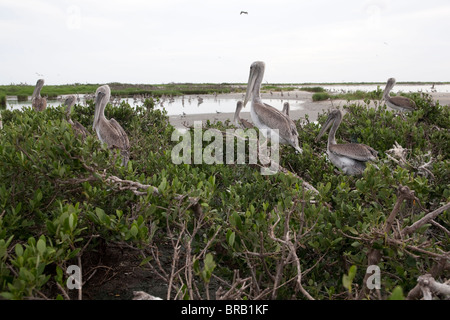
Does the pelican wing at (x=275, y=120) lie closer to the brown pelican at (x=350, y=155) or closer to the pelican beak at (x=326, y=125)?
the pelican beak at (x=326, y=125)

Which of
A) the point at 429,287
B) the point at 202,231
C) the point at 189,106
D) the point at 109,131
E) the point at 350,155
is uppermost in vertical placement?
the point at 189,106

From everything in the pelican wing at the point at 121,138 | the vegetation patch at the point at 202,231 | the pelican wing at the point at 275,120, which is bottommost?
the vegetation patch at the point at 202,231

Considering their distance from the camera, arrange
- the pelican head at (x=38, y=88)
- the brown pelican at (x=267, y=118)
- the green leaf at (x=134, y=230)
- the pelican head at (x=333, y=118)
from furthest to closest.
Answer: the pelican head at (x=38, y=88) → the brown pelican at (x=267, y=118) → the pelican head at (x=333, y=118) → the green leaf at (x=134, y=230)

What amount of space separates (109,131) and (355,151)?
4307 mm

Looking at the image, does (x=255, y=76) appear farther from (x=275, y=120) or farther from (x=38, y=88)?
(x=38, y=88)

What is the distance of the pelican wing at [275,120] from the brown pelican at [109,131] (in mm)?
3080

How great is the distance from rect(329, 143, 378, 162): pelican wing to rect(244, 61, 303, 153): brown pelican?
2.02ft

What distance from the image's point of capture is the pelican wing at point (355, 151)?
521cm

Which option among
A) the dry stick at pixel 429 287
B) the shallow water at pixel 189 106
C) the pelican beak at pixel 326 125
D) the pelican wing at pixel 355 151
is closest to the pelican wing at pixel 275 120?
the pelican beak at pixel 326 125

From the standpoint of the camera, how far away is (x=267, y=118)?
777 centimetres

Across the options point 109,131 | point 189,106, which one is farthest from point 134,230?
point 189,106

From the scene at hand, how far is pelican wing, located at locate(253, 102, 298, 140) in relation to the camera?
6.95 metres

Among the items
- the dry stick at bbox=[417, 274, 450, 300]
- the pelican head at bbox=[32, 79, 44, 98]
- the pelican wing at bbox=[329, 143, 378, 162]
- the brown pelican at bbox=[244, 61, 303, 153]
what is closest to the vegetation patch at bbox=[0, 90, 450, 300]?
the dry stick at bbox=[417, 274, 450, 300]
